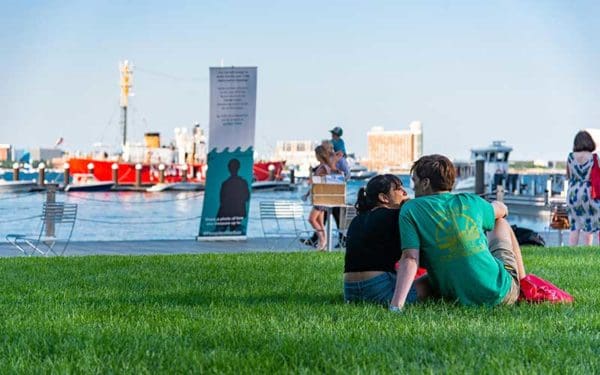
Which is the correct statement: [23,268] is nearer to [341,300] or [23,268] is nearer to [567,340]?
[341,300]

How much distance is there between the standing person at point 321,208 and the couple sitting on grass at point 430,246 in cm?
870

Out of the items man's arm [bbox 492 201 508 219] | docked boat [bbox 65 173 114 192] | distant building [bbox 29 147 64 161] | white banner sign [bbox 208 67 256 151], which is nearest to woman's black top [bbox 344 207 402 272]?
man's arm [bbox 492 201 508 219]

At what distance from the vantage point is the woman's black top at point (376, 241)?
740 cm

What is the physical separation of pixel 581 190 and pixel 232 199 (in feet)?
22.5

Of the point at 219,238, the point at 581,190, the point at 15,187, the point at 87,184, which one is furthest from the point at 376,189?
the point at 87,184

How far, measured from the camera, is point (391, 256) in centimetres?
749

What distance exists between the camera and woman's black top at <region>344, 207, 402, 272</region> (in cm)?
740

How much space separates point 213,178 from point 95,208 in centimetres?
3804

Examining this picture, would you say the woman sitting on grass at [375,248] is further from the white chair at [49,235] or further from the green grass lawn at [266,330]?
the white chair at [49,235]

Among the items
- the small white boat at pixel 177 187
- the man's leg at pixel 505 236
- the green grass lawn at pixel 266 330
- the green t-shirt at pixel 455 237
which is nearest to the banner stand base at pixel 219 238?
the green grass lawn at pixel 266 330

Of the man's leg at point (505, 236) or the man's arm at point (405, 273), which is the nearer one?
the man's arm at point (405, 273)

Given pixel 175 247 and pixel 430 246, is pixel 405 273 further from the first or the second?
pixel 175 247

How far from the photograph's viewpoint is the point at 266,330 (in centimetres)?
617

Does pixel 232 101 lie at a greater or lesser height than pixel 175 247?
greater
